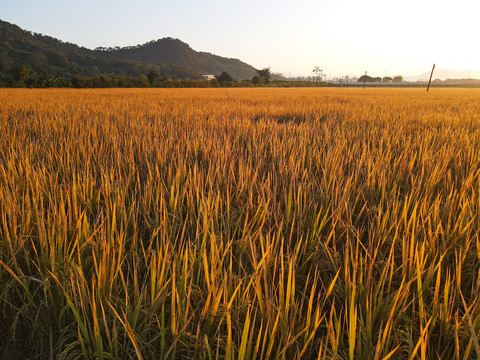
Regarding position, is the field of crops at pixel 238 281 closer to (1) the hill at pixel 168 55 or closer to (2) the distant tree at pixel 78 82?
(2) the distant tree at pixel 78 82

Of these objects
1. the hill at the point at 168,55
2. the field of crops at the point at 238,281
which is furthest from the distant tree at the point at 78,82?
the hill at the point at 168,55

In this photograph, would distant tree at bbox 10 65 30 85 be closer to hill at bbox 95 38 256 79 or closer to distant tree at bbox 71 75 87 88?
distant tree at bbox 71 75 87 88

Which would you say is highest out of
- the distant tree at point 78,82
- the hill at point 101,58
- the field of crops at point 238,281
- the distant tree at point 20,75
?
the hill at point 101,58

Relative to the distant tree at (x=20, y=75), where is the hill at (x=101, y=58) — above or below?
above

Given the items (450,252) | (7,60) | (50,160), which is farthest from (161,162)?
(7,60)

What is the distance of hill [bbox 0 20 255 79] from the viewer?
43500 mm

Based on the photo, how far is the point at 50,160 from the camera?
150 cm

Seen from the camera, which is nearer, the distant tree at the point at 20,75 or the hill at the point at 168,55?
the distant tree at the point at 20,75

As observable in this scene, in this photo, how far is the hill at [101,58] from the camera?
43.5 m

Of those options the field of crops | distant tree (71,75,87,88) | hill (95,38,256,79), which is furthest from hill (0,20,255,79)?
the field of crops

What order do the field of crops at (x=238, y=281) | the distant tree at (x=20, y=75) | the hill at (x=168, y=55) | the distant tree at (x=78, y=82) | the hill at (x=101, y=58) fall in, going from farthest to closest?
1. the hill at (x=168, y=55)
2. the hill at (x=101, y=58)
3. the distant tree at (x=78, y=82)
4. the distant tree at (x=20, y=75)
5. the field of crops at (x=238, y=281)

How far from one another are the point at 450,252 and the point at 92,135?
239 cm

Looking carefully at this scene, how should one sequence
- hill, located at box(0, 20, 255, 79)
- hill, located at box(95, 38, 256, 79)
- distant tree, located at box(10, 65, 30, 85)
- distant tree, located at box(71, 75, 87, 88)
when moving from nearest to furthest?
1. distant tree, located at box(10, 65, 30, 85)
2. distant tree, located at box(71, 75, 87, 88)
3. hill, located at box(0, 20, 255, 79)
4. hill, located at box(95, 38, 256, 79)

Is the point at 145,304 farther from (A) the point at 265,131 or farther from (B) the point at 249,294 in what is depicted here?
(A) the point at 265,131
